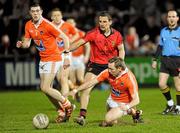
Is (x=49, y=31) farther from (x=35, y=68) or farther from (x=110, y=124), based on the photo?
(x=35, y=68)

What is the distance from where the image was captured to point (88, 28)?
2836 centimetres

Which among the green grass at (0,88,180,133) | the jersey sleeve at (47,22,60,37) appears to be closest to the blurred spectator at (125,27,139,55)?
the green grass at (0,88,180,133)

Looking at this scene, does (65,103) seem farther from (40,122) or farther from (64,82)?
(64,82)

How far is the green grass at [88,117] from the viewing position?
41.3ft

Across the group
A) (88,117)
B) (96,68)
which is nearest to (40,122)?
(96,68)

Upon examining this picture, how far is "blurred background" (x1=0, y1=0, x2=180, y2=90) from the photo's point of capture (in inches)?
1038

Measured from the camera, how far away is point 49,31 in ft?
47.6

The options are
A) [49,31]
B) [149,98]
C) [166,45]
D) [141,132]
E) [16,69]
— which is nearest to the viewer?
[141,132]

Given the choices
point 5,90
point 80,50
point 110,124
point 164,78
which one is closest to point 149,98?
point 80,50

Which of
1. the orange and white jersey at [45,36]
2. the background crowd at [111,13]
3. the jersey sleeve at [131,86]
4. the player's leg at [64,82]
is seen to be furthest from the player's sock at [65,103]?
the background crowd at [111,13]

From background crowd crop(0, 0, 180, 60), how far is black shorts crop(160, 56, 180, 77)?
11037 millimetres

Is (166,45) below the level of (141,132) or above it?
above

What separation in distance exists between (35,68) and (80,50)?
4.60 m

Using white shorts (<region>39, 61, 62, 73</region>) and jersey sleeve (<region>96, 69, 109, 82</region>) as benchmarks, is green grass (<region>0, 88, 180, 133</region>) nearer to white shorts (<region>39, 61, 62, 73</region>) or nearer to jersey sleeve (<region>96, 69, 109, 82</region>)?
jersey sleeve (<region>96, 69, 109, 82</region>)
